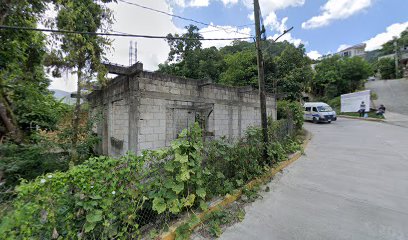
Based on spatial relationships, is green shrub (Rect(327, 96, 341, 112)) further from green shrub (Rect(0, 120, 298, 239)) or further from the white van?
green shrub (Rect(0, 120, 298, 239))

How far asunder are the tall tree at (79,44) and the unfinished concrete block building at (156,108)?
81 cm

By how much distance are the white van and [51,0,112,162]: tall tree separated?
1732cm

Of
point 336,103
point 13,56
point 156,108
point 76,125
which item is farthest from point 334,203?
point 336,103

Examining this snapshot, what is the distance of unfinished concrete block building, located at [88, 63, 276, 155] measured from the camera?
16.8ft

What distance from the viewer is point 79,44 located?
5406mm

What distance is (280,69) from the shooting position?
55.8ft

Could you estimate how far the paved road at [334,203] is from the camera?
2744mm

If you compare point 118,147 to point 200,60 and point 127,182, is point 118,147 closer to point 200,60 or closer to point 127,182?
point 127,182

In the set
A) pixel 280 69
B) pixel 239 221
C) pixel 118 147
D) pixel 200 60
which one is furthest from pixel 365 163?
pixel 200 60

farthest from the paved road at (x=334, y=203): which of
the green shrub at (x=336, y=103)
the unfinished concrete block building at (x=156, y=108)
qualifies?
the green shrub at (x=336, y=103)

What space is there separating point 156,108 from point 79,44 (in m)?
3.04

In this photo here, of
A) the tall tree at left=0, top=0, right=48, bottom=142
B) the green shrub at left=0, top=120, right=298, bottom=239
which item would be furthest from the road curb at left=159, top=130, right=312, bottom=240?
the tall tree at left=0, top=0, right=48, bottom=142

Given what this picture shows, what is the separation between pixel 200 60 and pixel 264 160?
1893 centimetres

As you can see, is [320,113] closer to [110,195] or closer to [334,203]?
[334,203]
